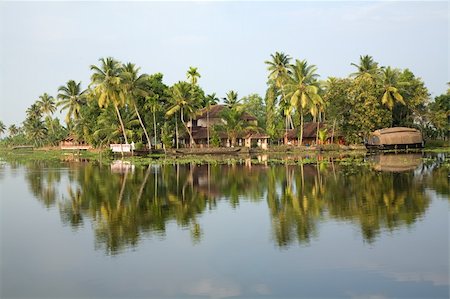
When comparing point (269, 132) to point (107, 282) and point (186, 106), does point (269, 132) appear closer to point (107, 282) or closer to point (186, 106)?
point (186, 106)

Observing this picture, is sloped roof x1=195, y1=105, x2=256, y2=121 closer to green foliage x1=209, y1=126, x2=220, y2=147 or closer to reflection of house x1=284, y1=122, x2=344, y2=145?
green foliage x1=209, y1=126, x2=220, y2=147

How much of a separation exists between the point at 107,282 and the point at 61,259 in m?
2.43

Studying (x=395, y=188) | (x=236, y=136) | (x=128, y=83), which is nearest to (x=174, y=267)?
(x=395, y=188)

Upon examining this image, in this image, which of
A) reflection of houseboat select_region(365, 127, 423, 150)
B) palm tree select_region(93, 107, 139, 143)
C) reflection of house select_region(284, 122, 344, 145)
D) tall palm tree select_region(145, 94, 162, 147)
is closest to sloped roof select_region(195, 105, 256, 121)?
reflection of house select_region(284, 122, 344, 145)

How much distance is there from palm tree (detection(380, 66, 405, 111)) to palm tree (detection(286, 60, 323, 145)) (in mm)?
7263

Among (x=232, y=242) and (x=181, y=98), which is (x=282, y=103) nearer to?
(x=181, y=98)

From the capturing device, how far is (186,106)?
57.1 meters

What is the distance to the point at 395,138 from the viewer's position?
52.8 meters

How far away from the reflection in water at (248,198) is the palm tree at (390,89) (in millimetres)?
26289

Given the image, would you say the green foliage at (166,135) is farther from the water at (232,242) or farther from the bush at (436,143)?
the water at (232,242)

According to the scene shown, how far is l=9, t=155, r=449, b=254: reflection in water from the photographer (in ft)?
44.8

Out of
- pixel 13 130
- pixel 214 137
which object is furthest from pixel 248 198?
pixel 13 130

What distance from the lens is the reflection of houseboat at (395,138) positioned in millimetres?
52594

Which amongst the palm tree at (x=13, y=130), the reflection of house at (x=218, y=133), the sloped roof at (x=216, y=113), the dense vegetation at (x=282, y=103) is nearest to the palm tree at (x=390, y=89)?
the dense vegetation at (x=282, y=103)
